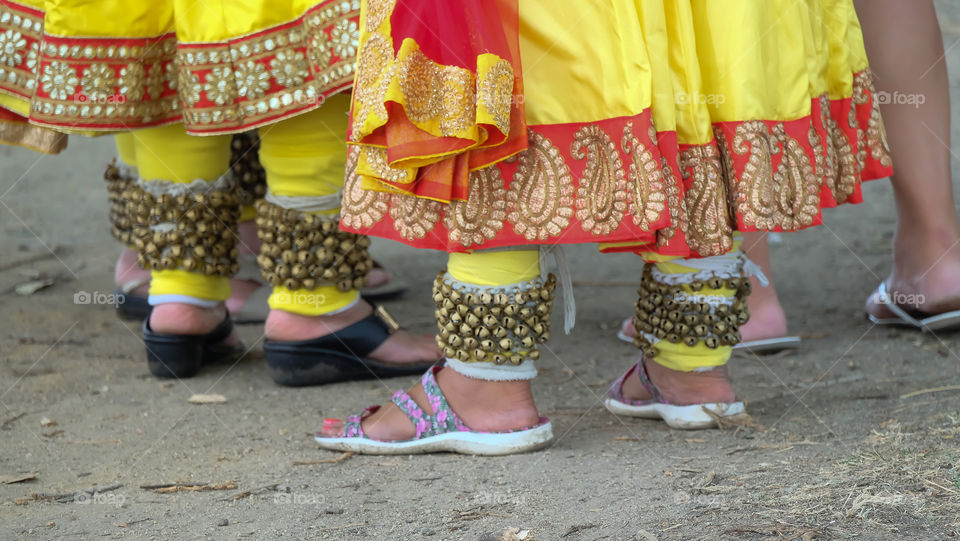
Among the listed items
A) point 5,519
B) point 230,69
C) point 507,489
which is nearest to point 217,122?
point 230,69

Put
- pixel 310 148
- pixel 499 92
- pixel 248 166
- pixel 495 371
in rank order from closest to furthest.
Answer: pixel 499 92, pixel 495 371, pixel 310 148, pixel 248 166

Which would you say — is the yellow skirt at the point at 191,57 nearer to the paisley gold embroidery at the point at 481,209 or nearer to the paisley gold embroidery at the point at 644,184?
the paisley gold embroidery at the point at 481,209

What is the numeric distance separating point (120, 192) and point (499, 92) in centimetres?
133

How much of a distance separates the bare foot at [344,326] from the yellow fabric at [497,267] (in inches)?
20.8

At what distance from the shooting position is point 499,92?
3.83ft

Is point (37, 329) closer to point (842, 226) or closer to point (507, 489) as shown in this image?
point (507, 489)

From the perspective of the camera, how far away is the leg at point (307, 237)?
175 centimetres

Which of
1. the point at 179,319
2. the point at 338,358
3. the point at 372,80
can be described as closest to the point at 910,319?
the point at 338,358

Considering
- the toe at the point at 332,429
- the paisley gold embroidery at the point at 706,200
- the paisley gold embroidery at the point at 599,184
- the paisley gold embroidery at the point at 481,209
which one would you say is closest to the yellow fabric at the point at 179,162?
the toe at the point at 332,429

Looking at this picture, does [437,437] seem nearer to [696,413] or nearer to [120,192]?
[696,413]

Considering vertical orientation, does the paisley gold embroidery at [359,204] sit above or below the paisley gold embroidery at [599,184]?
below

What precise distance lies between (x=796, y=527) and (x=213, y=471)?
2.92 ft

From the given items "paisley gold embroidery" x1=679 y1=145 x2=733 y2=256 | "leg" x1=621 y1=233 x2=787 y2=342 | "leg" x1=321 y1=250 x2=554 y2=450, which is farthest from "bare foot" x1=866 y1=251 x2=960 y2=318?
"leg" x1=321 y1=250 x2=554 y2=450

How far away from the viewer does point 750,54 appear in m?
1.25
